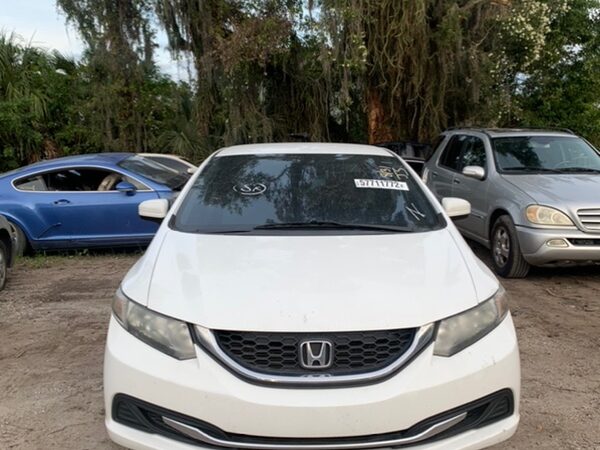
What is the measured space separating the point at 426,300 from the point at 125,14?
11.7 m

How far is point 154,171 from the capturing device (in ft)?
25.4

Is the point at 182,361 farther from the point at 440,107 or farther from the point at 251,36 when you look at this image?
the point at 440,107

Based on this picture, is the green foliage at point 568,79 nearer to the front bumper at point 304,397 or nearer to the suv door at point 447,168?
the suv door at point 447,168

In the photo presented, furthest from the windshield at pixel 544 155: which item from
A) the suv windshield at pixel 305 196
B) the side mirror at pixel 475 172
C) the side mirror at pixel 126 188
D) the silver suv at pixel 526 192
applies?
the side mirror at pixel 126 188

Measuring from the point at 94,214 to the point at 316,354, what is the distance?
5.75 meters

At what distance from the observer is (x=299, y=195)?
3.43m

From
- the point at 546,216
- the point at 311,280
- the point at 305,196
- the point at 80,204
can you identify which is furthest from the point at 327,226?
the point at 80,204

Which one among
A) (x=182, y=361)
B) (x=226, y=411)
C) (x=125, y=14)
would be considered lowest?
(x=226, y=411)

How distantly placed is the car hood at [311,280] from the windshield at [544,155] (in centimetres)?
406

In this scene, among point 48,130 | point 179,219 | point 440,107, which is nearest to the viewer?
point 179,219

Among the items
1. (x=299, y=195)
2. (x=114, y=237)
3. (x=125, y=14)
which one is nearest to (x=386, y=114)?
(x=125, y=14)

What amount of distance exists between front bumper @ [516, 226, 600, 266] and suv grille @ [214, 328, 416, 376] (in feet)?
12.8

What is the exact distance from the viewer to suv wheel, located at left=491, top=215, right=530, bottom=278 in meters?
5.91

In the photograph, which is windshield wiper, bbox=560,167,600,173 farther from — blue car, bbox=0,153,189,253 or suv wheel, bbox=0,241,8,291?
suv wheel, bbox=0,241,8,291
